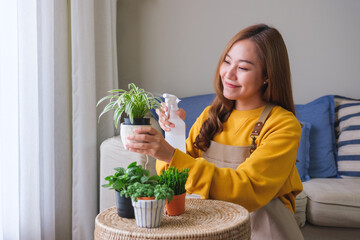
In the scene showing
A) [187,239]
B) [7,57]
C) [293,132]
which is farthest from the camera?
[7,57]

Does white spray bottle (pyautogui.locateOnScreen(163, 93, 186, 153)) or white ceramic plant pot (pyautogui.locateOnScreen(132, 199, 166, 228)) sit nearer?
white ceramic plant pot (pyautogui.locateOnScreen(132, 199, 166, 228))

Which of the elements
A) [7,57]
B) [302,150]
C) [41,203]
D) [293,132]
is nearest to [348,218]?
[302,150]

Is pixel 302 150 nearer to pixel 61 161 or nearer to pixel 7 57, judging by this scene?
pixel 61 161

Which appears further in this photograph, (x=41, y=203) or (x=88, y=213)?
(x=88, y=213)

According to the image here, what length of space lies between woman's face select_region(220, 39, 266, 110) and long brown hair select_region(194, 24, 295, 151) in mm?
20

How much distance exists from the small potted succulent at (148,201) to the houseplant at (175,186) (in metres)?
0.04

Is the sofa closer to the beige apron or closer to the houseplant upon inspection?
the beige apron

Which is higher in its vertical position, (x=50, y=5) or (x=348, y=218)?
(x=50, y=5)

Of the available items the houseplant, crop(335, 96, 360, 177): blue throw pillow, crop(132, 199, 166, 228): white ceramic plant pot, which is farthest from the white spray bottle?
crop(335, 96, 360, 177): blue throw pillow

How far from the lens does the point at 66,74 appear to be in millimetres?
2189

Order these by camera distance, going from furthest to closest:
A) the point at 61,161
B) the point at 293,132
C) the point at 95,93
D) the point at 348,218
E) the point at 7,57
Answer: the point at 95,93 < the point at 61,161 < the point at 348,218 < the point at 7,57 < the point at 293,132

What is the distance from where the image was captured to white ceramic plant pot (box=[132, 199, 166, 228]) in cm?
91

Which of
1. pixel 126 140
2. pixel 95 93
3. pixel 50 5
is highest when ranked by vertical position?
pixel 50 5

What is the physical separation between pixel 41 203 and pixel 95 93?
675 millimetres
